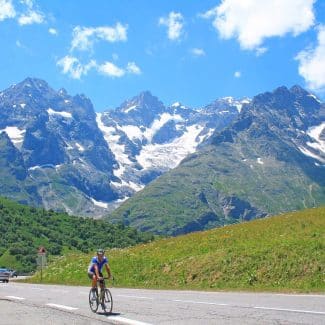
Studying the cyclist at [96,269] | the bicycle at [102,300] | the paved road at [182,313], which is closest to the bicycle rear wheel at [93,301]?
the bicycle at [102,300]

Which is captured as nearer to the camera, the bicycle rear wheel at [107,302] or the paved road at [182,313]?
the paved road at [182,313]

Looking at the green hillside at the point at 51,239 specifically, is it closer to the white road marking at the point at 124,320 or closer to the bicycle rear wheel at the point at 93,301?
the bicycle rear wheel at the point at 93,301

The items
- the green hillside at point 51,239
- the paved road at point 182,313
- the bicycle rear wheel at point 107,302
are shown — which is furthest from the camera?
the green hillside at point 51,239

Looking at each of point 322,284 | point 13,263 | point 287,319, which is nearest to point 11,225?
point 13,263

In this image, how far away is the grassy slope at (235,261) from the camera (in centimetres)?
3478

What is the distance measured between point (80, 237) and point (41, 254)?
132189 mm

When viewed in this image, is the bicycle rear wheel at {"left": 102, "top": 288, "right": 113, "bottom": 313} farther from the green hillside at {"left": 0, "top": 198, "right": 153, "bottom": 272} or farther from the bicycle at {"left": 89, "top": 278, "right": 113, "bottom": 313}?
the green hillside at {"left": 0, "top": 198, "right": 153, "bottom": 272}

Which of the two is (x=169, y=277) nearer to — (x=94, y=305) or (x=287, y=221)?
(x=287, y=221)

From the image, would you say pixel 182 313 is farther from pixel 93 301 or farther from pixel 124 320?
pixel 93 301

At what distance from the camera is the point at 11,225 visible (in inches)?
7672

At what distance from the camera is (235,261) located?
1565 inches

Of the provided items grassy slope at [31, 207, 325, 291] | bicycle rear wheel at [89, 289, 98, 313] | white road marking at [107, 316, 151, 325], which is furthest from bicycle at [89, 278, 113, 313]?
grassy slope at [31, 207, 325, 291]

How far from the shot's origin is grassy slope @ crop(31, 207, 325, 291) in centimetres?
3478

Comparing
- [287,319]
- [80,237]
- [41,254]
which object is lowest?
[287,319]
